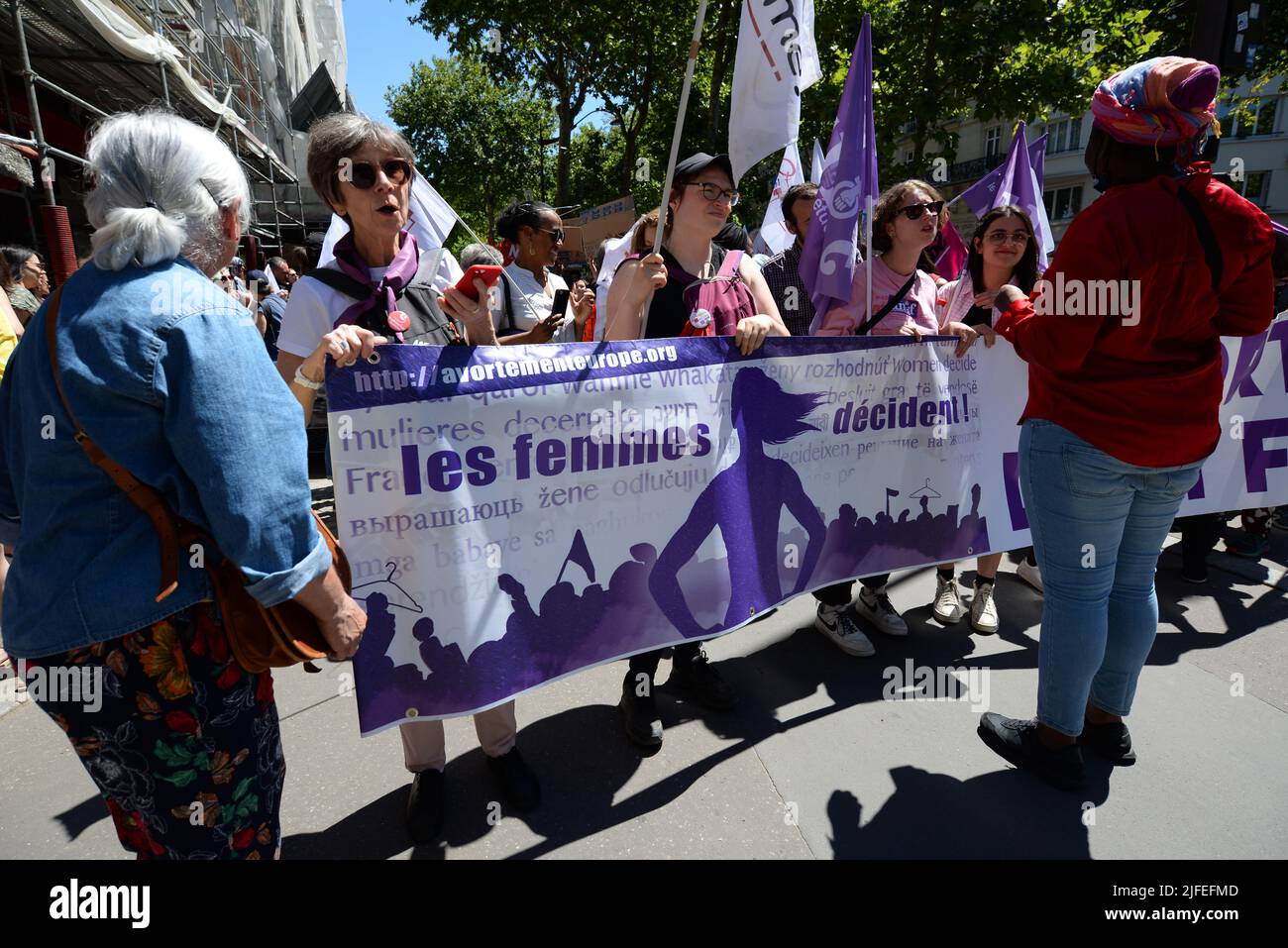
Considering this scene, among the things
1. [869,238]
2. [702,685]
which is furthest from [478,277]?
[702,685]

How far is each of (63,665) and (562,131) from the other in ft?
67.9

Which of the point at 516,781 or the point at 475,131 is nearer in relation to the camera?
the point at 516,781

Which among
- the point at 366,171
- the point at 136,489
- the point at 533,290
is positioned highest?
the point at 366,171

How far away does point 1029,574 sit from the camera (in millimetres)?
4301

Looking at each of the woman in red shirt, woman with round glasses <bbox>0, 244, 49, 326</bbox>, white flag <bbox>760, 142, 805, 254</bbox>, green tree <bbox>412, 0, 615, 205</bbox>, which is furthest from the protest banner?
green tree <bbox>412, 0, 615, 205</bbox>

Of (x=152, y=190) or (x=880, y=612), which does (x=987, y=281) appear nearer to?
(x=880, y=612)

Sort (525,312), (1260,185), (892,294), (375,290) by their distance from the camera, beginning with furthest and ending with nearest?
(1260,185), (525,312), (892,294), (375,290)

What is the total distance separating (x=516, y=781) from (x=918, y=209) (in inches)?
115

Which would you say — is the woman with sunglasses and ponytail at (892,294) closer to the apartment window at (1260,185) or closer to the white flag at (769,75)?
the white flag at (769,75)

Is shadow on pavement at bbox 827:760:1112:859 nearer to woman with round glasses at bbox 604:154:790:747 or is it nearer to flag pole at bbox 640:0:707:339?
woman with round glasses at bbox 604:154:790:747

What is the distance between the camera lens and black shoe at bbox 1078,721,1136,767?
2.67m

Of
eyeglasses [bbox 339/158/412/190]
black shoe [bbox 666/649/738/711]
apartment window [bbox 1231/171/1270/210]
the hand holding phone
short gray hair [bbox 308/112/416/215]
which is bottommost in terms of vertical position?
black shoe [bbox 666/649/738/711]

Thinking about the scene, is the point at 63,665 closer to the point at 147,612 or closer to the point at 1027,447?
the point at 147,612
